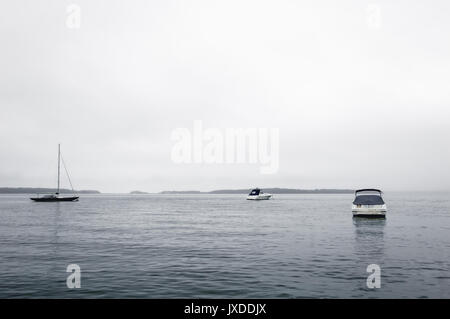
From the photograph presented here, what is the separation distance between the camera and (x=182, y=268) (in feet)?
71.9

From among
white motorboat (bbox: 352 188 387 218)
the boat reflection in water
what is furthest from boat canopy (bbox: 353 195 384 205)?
the boat reflection in water

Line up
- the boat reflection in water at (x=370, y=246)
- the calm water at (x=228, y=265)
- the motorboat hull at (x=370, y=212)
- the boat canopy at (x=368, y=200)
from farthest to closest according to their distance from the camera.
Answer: the boat canopy at (x=368, y=200)
the motorboat hull at (x=370, y=212)
the boat reflection in water at (x=370, y=246)
the calm water at (x=228, y=265)

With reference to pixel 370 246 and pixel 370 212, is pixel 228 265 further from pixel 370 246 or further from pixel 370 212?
pixel 370 212

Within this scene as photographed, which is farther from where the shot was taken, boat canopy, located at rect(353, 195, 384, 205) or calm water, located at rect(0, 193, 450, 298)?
boat canopy, located at rect(353, 195, 384, 205)

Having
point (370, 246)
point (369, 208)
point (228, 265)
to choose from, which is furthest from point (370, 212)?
point (228, 265)

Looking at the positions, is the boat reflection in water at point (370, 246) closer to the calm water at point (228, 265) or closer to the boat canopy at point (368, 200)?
the calm water at point (228, 265)

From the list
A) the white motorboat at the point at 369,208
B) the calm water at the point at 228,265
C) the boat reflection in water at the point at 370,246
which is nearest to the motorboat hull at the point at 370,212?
the white motorboat at the point at 369,208

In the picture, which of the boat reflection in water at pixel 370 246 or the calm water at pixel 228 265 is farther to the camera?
the boat reflection in water at pixel 370 246

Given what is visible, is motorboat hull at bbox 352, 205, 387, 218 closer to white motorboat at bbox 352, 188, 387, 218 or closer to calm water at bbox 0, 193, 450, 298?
white motorboat at bbox 352, 188, 387, 218

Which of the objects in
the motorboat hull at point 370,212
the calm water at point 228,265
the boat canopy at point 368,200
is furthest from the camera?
the boat canopy at point 368,200
